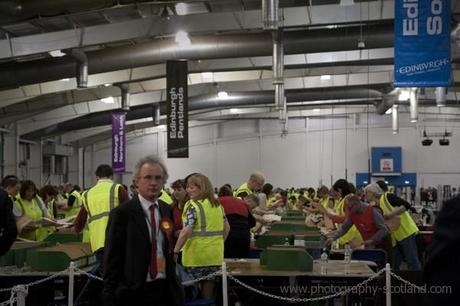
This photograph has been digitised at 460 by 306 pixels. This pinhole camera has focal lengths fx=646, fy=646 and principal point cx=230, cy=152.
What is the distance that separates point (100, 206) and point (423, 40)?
5.92 m

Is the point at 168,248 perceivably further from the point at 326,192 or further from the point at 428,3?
the point at 326,192

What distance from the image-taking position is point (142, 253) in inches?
136

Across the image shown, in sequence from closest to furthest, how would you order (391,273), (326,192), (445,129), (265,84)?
(391,273) → (326,192) → (265,84) → (445,129)

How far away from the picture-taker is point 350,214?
26.1 ft

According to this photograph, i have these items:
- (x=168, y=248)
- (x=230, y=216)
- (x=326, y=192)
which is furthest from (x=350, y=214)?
(x=326, y=192)

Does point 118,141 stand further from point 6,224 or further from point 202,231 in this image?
point 6,224

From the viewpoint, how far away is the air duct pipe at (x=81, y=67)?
52.5 ft

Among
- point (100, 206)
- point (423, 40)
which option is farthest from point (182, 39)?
point (100, 206)

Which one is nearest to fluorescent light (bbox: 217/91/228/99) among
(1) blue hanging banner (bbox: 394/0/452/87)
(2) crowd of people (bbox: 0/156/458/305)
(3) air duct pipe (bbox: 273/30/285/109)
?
(3) air duct pipe (bbox: 273/30/285/109)

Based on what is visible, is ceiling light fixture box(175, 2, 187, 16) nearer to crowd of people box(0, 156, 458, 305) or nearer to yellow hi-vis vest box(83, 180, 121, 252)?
crowd of people box(0, 156, 458, 305)

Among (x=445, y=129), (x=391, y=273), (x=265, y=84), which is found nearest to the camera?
(x=391, y=273)

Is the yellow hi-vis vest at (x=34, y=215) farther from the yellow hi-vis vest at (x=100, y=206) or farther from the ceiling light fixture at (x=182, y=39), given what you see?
the ceiling light fixture at (x=182, y=39)

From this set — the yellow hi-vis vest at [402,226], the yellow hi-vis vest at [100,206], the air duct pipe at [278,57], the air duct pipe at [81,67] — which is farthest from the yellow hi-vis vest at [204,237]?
the air duct pipe at [81,67]

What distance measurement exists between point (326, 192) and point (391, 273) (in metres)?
10.3
